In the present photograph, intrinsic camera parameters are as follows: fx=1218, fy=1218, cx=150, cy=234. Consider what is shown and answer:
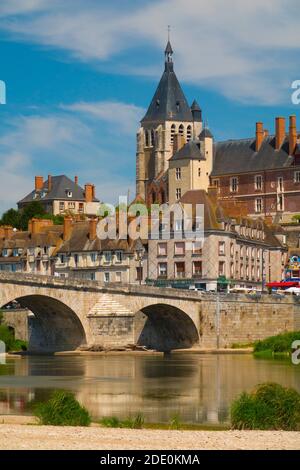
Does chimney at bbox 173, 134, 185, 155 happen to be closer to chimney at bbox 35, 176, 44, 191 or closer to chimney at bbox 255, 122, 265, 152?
chimney at bbox 255, 122, 265, 152

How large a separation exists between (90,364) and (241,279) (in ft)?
87.8

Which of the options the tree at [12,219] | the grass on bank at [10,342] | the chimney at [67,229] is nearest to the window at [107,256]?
the chimney at [67,229]

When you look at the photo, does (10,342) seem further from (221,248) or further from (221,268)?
(221,248)

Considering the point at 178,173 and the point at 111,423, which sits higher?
the point at 178,173

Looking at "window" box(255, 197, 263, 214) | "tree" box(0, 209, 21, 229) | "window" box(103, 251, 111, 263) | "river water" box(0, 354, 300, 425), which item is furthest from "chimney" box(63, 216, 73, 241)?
"tree" box(0, 209, 21, 229)

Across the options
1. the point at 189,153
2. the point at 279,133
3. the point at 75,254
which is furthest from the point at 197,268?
the point at 189,153

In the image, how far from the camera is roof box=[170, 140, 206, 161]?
102 meters

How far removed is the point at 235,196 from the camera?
102 metres

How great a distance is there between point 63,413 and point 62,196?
103379 millimetres

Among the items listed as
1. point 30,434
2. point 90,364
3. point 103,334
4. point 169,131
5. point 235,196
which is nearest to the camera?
point 30,434

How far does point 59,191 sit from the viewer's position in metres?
130
